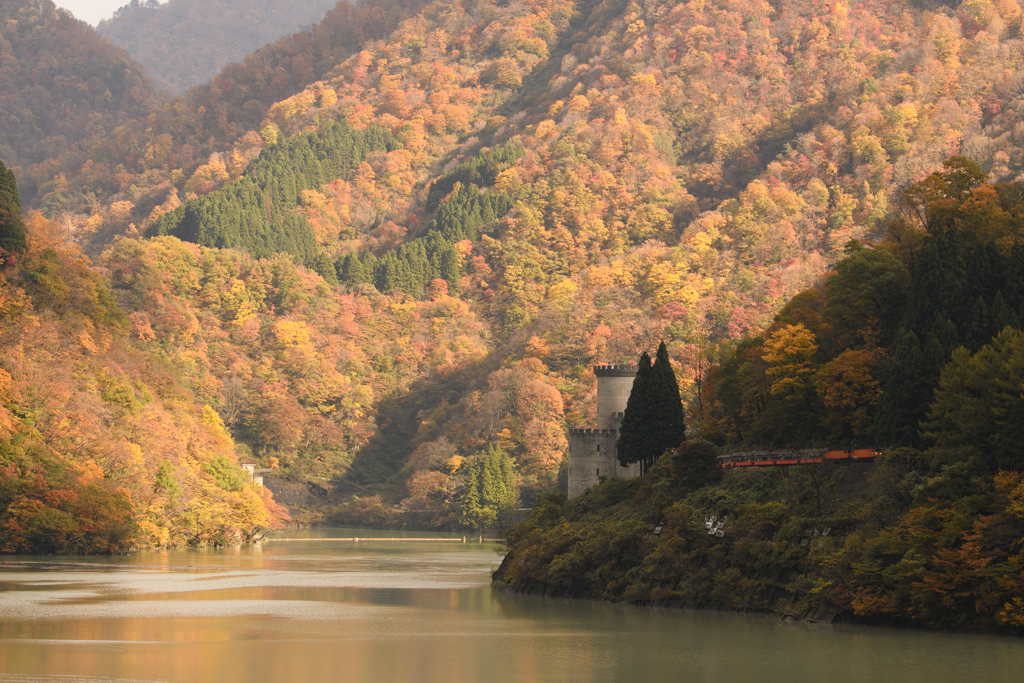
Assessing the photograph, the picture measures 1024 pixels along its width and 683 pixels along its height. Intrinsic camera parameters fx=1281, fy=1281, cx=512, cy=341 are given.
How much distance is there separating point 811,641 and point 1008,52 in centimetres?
17713

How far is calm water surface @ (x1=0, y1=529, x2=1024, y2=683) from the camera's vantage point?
126 ft

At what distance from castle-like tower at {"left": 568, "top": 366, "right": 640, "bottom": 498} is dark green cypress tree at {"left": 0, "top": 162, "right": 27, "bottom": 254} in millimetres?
46706

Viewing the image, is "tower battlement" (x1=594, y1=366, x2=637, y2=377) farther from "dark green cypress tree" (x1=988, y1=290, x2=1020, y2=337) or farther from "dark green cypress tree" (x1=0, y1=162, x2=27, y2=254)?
"dark green cypress tree" (x1=0, y1=162, x2=27, y2=254)

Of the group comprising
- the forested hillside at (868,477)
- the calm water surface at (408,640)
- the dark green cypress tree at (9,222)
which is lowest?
the calm water surface at (408,640)

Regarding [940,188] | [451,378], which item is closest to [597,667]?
[940,188]

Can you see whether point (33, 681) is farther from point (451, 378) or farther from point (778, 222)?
point (778, 222)

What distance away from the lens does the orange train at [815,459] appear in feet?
180

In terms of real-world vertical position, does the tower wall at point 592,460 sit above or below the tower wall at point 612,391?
below

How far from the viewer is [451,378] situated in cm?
18312

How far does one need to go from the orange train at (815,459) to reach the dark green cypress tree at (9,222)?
59.3 m

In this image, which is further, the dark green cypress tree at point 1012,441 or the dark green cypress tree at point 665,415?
the dark green cypress tree at point 665,415

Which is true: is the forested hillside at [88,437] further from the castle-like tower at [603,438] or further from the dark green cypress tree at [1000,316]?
the dark green cypress tree at [1000,316]

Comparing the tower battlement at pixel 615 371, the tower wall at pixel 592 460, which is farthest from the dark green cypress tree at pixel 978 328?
the tower battlement at pixel 615 371

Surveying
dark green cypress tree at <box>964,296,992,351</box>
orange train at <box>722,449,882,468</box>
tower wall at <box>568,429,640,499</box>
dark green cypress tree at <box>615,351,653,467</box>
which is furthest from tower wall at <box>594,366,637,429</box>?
dark green cypress tree at <box>964,296,992,351</box>
